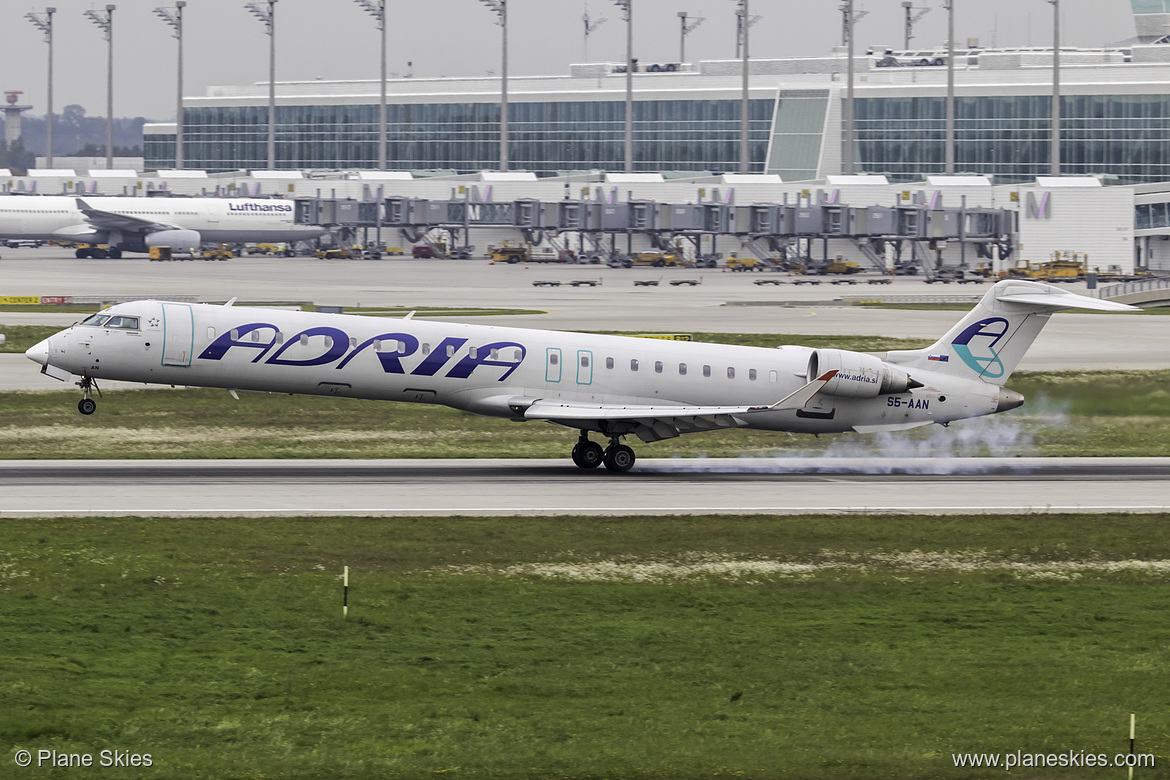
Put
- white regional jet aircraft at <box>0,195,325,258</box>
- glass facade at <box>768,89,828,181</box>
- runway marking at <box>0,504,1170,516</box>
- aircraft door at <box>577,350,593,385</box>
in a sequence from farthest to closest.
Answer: glass facade at <box>768,89,828,181</box> < white regional jet aircraft at <box>0,195,325,258</box> < aircraft door at <box>577,350,593,385</box> < runway marking at <box>0,504,1170,516</box>

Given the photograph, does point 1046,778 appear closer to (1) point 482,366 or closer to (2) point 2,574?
(2) point 2,574

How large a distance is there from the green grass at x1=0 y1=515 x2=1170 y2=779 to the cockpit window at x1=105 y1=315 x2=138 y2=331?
29.5ft

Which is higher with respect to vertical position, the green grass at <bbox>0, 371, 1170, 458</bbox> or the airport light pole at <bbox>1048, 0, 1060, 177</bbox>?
the airport light pole at <bbox>1048, 0, 1060, 177</bbox>

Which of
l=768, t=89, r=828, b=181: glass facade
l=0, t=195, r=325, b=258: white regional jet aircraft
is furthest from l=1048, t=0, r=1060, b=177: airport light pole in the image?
l=0, t=195, r=325, b=258: white regional jet aircraft

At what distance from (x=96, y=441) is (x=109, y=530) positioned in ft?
52.4

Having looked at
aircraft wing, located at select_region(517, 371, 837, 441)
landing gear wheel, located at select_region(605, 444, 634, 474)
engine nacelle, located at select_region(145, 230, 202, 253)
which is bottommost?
landing gear wheel, located at select_region(605, 444, 634, 474)

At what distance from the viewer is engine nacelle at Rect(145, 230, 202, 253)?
157875mm

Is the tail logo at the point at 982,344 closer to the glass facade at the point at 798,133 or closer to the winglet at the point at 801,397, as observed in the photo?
the winglet at the point at 801,397

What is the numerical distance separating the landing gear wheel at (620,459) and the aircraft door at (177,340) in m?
11.8

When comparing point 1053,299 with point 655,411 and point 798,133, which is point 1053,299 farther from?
point 798,133

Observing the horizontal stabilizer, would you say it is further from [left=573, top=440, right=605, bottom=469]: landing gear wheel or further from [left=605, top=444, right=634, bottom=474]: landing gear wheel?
[left=573, top=440, right=605, bottom=469]: landing gear wheel

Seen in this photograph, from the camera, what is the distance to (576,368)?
40.7 metres

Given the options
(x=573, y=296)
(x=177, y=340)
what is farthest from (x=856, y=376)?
(x=573, y=296)

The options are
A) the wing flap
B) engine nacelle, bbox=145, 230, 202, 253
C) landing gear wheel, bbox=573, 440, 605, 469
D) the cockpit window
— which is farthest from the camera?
engine nacelle, bbox=145, 230, 202, 253
